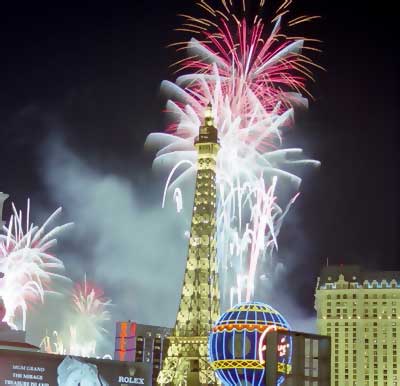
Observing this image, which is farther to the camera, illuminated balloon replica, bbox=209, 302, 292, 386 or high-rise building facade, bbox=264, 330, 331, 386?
illuminated balloon replica, bbox=209, 302, 292, 386

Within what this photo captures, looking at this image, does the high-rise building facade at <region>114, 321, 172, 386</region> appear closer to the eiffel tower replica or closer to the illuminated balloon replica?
the eiffel tower replica

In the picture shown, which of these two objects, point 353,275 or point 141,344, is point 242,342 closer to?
point 353,275

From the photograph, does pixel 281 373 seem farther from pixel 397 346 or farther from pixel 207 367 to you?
pixel 397 346

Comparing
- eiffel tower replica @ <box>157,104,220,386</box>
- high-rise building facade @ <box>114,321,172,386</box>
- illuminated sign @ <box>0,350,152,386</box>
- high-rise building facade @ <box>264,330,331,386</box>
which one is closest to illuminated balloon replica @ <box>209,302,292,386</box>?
high-rise building facade @ <box>264,330,331,386</box>

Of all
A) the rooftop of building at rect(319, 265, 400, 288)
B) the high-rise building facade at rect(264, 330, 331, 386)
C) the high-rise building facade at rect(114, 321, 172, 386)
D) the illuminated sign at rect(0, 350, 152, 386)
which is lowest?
the high-rise building facade at rect(264, 330, 331, 386)

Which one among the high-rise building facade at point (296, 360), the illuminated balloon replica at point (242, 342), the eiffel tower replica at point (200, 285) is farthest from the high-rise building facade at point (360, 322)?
the high-rise building facade at point (296, 360)

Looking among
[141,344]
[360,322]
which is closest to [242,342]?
[360,322]
